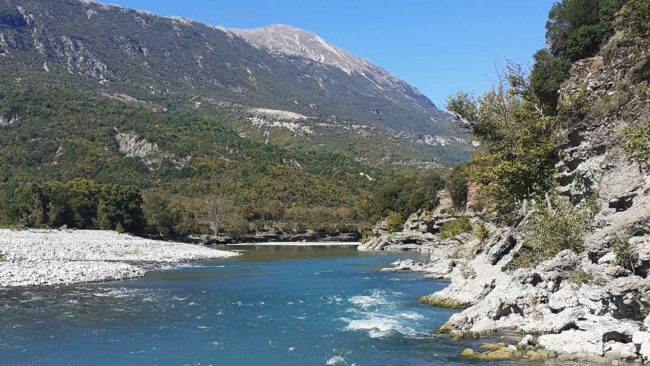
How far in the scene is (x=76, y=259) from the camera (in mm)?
62562

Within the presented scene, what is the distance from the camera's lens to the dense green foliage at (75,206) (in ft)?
368

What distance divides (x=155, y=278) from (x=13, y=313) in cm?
2097

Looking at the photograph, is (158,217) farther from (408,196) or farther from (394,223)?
(408,196)

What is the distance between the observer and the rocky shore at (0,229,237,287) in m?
47.2

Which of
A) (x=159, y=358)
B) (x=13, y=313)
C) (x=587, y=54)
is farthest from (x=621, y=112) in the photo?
(x=13, y=313)

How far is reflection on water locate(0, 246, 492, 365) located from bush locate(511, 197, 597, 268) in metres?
7.61

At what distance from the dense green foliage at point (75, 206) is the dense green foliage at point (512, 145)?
84011 millimetres

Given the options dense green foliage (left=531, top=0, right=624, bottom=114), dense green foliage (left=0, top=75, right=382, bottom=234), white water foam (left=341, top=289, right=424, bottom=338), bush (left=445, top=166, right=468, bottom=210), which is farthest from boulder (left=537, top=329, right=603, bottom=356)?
dense green foliage (left=0, top=75, right=382, bottom=234)

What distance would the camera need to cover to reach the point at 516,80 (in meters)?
55.4

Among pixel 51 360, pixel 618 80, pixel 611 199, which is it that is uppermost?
pixel 618 80

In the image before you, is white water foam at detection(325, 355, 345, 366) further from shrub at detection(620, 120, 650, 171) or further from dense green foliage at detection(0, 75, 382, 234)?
dense green foliage at detection(0, 75, 382, 234)

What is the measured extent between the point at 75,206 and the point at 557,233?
10728 centimetres

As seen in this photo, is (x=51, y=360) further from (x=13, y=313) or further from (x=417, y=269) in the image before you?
(x=417, y=269)

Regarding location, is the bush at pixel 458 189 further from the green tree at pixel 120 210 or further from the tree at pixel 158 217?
the green tree at pixel 120 210
